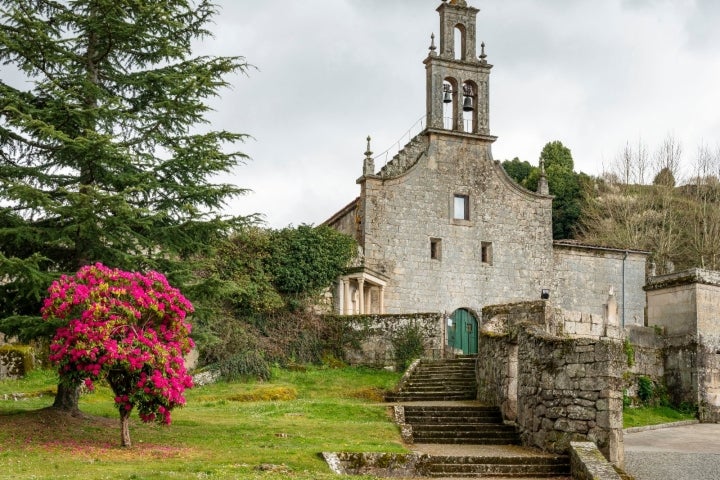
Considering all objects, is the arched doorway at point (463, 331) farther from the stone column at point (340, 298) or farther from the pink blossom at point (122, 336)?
the pink blossom at point (122, 336)

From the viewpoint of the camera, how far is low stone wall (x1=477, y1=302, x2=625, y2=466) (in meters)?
15.1

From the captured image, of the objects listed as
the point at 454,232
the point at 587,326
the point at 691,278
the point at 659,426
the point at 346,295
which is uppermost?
the point at 454,232

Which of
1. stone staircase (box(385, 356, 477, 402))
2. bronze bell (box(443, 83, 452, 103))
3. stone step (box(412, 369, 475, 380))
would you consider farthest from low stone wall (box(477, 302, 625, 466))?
bronze bell (box(443, 83, 452, 103))

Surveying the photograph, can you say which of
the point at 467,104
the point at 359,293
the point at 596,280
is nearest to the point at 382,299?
the point at 359,293

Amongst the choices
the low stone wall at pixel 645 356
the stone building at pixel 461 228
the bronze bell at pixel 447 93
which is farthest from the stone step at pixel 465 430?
the bronze bell at pixel 447 93

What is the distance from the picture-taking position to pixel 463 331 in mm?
36375

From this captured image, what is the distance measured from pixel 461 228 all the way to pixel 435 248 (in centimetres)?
136

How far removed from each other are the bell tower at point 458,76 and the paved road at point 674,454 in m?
18.2

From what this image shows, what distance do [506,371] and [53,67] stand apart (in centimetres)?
1087

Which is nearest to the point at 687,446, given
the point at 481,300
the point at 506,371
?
the point at 506,371

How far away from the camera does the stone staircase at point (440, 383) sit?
22234mm

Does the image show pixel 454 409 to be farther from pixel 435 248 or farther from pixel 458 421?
pixel 435 248

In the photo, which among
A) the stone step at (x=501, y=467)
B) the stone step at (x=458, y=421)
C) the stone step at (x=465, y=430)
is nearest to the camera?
the stone step at (x=501, y=467)

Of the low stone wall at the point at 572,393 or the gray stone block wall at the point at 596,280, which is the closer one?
the low stone wall at the point at 572,393
